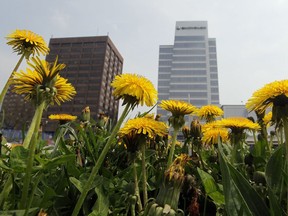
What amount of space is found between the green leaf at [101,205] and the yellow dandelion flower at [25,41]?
99 cm

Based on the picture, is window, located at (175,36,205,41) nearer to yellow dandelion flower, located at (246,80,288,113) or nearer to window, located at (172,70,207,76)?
window, located at (172,70,207,76)

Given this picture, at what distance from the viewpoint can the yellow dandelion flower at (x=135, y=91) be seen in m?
0.88

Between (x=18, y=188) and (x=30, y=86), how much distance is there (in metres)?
0.33

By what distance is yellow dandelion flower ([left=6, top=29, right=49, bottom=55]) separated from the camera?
148cm

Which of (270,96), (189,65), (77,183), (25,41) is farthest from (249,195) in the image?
(189,65)

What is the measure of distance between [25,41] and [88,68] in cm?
7234

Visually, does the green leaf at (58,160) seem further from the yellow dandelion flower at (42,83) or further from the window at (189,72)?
the window at (189,72)

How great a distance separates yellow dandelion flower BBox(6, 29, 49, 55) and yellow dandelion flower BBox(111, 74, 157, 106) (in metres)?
0.80

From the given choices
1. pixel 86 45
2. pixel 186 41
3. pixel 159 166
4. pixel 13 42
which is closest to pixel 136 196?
pixel 159 166

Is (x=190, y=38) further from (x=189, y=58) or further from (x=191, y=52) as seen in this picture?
(x=189, y=58)

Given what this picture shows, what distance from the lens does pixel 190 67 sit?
79.2m

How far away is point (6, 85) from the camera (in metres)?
1.13

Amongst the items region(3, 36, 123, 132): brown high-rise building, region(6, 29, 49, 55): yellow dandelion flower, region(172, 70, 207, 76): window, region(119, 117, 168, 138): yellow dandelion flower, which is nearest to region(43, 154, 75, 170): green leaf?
region(119, 117, 168, 138): yellow dandelion flower

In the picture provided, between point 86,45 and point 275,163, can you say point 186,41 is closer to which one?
point 86,45
